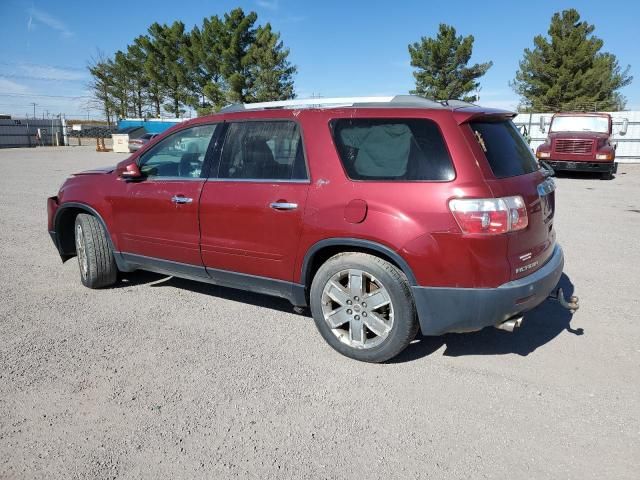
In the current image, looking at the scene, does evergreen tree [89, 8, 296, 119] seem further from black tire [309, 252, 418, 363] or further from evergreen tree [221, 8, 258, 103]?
black tire [309, 252, 418, 363]

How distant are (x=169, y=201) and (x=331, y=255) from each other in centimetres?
156

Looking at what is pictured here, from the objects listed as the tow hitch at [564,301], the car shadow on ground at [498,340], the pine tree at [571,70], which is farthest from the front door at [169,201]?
the pine tree at [571,70]

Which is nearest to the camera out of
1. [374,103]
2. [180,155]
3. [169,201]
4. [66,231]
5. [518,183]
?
[518,183]

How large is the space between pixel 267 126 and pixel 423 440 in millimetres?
2463

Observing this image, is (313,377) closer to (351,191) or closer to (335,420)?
(335,420)

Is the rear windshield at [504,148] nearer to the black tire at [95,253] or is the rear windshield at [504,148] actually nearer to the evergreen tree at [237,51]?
the black tire at [95,253]

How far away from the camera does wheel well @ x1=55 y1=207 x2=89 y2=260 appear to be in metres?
5.07

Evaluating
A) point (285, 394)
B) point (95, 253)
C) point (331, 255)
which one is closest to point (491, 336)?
point (331, 255)

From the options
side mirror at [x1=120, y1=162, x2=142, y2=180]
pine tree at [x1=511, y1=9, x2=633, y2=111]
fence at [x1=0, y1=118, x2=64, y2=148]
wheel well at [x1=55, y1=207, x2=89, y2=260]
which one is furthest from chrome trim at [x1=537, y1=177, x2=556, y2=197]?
fence at [x1=0, y1=118, x2=64, y2=148]

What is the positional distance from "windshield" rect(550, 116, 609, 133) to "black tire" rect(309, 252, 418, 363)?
16.0 metres

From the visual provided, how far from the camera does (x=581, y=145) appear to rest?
1563 centimetres

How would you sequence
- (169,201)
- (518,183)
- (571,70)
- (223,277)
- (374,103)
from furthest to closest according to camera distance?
(571,70)
(169,201)
(223,277)
(374,103)
(518,183)

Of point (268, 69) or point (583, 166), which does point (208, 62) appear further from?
point (583, 166)

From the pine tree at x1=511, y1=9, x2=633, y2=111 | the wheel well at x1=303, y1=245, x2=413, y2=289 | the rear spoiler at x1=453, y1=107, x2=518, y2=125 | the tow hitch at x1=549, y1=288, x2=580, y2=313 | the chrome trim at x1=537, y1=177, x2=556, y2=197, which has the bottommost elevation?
the tow hitch at x1=549, y1=288, x2=580, y2=313
